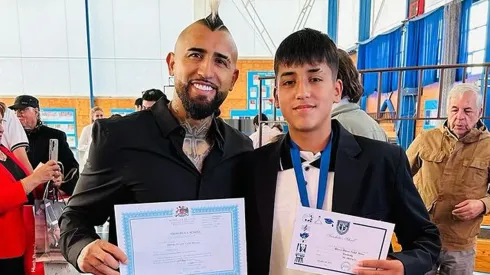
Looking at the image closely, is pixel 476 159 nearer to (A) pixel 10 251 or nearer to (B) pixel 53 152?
(B) pixel 53 152

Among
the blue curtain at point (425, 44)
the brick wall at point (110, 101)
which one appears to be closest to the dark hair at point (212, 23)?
the blue curtain at point (425, 44)

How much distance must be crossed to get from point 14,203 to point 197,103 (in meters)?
1.40

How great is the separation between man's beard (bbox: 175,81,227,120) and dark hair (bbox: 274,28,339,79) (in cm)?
22

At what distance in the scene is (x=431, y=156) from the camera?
2309 mm

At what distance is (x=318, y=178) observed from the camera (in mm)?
1067

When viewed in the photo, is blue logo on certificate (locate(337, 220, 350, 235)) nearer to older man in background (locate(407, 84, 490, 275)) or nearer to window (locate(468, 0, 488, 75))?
older man in background (locate(407, 84, 490, 275))

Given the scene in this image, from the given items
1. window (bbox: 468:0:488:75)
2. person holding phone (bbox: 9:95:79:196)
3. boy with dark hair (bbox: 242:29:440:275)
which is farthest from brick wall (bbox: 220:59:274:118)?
boy with dark hair (bbox: 242:29:440:275)

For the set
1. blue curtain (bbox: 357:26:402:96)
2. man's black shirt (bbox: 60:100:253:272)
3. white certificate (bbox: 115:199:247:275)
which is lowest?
white certificate (bbox: 115:199:247:275)

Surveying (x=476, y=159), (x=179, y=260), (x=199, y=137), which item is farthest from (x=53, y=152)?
(x=476, y=159)

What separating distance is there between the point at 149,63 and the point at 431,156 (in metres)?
8.53

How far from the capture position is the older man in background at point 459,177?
220 cm

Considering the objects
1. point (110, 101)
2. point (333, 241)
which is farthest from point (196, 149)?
point (110, 101)

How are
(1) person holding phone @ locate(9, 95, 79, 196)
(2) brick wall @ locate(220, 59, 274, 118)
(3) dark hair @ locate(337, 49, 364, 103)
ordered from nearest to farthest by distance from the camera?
(3) dark hair @ locate(337, 49, 364, 103) → (1) person holding phone @ locate(9, 95, 79, 196) → (2) brick wall @ locate(220, 59, 274, 118)

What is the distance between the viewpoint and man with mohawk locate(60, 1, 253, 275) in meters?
1.10
